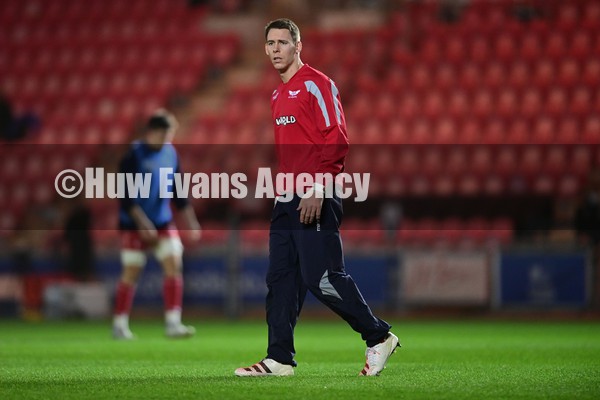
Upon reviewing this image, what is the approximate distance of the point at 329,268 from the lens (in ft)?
21.0

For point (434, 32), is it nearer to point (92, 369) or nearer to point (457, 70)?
point (457, 70)

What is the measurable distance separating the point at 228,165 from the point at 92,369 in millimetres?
13032

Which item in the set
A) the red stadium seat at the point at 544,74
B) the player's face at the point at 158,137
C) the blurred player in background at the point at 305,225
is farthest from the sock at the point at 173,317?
the red stadium seat at the point at 544,74

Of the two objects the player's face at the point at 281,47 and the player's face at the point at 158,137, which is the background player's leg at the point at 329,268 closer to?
the player's face at the point at 281,47

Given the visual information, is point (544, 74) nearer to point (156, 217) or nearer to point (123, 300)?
point (156, 217)

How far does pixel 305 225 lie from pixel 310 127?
1.85ft

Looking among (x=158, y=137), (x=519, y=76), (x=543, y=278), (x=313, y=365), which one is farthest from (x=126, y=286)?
(x=519, y=76)

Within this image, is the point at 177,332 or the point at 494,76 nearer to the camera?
the point at 177,332

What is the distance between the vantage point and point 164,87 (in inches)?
910

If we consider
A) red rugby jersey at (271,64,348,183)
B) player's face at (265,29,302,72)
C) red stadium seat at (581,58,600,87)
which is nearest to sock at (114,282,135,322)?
red rugby jersey at (271,64,348,183)

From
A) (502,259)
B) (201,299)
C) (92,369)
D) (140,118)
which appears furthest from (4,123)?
(92,369)

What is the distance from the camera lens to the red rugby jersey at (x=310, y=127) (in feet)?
20.8

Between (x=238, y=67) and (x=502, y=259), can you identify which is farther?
(x=238, y=67)

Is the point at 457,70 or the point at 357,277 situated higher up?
the point at 457,70
